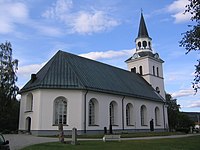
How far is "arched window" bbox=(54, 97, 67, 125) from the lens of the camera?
89.7 feet

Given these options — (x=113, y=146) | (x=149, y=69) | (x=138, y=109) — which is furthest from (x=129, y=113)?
(x=113, y=146)

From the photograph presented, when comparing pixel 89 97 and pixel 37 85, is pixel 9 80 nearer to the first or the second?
pixel 37 85

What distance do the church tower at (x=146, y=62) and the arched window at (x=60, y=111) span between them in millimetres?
21137

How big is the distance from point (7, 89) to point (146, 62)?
955 inches

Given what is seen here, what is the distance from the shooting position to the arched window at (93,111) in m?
29.6

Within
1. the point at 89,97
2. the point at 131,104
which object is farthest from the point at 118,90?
the point at 89,97

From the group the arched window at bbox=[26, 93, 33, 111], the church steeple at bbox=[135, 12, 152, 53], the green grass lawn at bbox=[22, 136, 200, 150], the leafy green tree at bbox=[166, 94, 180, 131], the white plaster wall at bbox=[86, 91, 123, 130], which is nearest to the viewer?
the green grass lawn at bbox=[22, 136, 200, 150]

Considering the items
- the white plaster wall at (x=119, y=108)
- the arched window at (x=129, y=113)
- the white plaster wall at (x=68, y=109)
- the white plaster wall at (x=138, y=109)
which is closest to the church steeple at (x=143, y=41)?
the white plaster wall at (x=138, y=109)

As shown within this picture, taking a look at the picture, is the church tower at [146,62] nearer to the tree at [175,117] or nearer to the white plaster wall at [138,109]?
the white plaster wall at [138,109]

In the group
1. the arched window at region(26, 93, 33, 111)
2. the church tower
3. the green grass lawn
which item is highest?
the church tower

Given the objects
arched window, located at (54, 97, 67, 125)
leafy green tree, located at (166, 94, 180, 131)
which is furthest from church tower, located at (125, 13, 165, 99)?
arched window, located at (54, 97, 67, 125)

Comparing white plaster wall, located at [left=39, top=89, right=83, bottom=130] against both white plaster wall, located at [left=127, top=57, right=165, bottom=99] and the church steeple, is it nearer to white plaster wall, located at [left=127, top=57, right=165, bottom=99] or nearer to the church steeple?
white plaster wall, located at [left=127, top=57, right=165, bottom=99]

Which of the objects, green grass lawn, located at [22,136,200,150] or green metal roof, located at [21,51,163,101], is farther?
green metal roof, located at [21,51,163,101]

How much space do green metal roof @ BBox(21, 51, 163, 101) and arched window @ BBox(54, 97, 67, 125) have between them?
Answer: 176 centimetres
